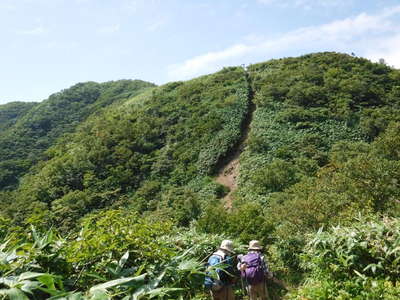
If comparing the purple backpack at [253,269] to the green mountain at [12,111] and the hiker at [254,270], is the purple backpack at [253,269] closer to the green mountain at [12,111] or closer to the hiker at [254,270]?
the hiker at [254,270]

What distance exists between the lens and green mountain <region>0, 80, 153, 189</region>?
1734 inches

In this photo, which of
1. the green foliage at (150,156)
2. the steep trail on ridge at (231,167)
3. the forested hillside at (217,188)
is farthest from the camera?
the green foliage at (150,156)

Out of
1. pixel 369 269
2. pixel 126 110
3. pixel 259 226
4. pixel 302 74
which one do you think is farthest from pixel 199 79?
pixel 369 269

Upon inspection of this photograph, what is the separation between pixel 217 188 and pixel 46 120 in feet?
149

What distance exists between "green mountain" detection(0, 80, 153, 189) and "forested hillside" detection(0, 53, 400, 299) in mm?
392

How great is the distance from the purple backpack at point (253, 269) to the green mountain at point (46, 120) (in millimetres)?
42004

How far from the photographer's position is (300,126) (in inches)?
1184

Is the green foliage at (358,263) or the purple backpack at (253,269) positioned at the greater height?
the green foliage at (358,263)

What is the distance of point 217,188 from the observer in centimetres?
2492

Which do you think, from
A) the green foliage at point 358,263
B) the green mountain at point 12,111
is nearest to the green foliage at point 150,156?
the green foliage at point 358,263

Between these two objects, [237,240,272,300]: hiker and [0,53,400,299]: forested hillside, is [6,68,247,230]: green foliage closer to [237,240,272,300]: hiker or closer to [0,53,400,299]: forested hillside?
[0,53,400,299]: forested hillside

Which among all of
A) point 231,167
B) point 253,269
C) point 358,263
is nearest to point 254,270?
point 253,269

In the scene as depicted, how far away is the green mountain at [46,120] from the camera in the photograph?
44031 mm

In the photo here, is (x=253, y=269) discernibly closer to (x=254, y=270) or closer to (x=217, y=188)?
(x=254, y=270)
